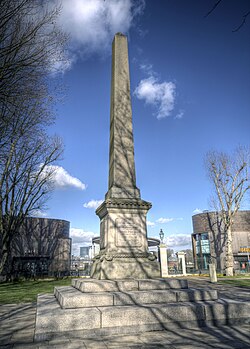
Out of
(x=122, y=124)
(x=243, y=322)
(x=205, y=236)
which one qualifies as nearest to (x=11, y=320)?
(x=243, y=322)

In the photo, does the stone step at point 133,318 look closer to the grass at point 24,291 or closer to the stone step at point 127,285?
the stone step at point 127,285

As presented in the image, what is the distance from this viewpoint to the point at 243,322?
516cm

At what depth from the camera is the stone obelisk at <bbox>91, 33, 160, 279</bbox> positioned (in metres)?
6.86

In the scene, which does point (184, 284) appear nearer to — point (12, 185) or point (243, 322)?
point (243, 322)

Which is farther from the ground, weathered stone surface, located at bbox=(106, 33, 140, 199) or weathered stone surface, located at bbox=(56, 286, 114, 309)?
weathered stone surface, located at bbox=(106, 33, 140, 199)

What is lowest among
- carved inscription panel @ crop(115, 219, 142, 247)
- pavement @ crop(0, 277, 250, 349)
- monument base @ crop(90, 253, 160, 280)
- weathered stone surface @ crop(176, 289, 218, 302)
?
pavement @ crop(0, 277, 250, 349)

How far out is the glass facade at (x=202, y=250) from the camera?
40369 mm

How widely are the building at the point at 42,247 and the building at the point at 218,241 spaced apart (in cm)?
2126

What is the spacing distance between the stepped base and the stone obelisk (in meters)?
0.77

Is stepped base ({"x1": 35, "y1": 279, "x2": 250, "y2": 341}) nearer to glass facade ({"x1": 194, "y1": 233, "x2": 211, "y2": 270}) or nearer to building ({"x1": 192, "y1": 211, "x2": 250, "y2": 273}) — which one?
building ({"x1": 192, "y1": 211, "x2": 250, "y2": 273})

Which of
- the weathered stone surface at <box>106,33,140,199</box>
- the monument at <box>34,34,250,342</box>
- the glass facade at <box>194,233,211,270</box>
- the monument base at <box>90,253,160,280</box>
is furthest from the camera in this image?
the glass facade at <box>194,233,211,270</box>

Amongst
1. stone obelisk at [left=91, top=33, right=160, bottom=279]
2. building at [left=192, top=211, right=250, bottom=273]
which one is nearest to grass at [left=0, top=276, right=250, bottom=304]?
stone obelisk at [left=91, top=33, right=160, bottom=279]

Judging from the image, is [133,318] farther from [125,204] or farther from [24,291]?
[24,291]

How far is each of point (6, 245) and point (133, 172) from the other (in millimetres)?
13909
